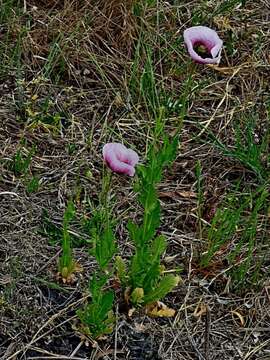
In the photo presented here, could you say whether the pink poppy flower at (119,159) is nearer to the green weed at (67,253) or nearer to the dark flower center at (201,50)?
the green weed at (67,253)

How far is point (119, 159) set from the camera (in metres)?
1.79

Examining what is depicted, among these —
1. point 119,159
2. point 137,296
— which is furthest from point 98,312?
point 119,159

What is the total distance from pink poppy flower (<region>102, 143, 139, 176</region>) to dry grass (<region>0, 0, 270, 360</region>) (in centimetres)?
25

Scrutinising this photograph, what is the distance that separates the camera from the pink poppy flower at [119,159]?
177cm

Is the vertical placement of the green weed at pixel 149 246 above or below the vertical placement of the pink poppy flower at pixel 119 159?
below

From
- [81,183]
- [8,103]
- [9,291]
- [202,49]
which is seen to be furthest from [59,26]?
[9,291]

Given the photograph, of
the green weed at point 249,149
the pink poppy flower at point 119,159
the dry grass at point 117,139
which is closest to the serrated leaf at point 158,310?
the dry grass at point 117,139

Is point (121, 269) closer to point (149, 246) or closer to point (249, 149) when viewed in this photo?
point (149, 246)

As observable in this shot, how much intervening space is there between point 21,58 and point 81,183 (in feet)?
1.91

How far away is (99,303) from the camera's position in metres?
1.75

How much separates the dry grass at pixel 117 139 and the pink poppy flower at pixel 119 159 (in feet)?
0.81

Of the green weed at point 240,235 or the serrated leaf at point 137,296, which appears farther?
the green weed at point 240,235

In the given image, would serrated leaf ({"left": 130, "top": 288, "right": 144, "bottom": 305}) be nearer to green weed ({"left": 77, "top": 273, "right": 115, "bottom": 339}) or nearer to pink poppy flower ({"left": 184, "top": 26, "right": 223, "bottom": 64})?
green weed ({"left": 77, "top": 273, "right": 115, "bottom": 339})

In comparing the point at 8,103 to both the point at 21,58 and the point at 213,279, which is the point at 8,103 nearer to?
the point at 21,58
